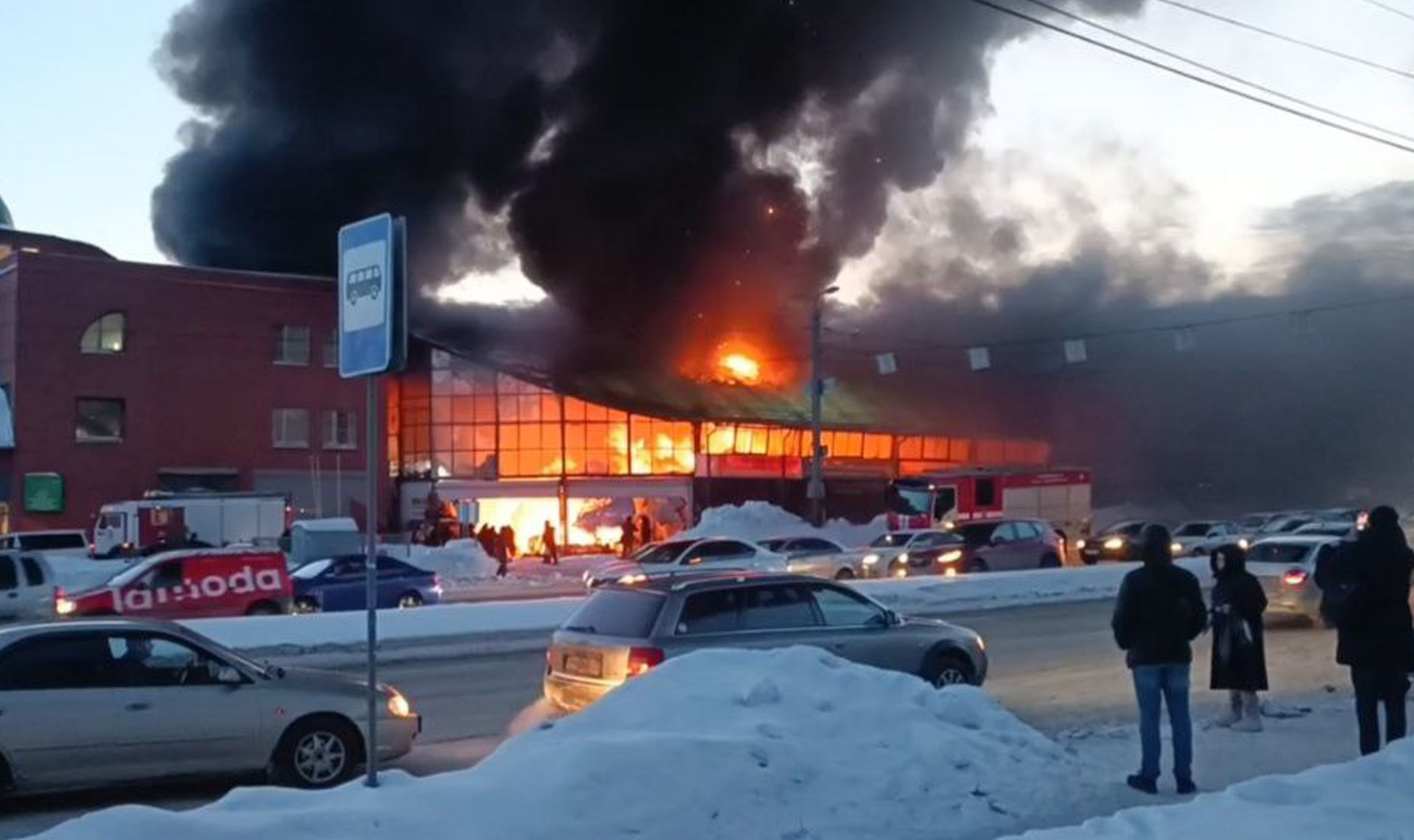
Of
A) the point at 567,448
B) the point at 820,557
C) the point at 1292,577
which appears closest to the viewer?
the point at 1292,577

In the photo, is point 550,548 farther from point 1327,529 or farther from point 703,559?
point 1327,529

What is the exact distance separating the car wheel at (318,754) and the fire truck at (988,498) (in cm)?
3812

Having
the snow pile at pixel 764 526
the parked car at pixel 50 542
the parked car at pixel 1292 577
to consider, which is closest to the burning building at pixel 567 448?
the snow pile at pixel 764 526

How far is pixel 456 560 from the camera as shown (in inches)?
1770

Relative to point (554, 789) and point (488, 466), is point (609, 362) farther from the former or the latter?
point (554, 789)

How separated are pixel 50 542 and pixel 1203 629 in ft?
129

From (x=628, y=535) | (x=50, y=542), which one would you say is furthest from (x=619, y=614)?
(x=628, y=535)

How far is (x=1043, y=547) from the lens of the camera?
3944 centimetres

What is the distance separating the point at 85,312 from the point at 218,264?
12.5 meters

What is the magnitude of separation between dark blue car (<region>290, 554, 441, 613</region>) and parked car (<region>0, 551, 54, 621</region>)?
5.11 m

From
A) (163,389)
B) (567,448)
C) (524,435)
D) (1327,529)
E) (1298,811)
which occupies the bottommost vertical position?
(1298,811)

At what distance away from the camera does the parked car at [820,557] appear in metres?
Answer: 35.6

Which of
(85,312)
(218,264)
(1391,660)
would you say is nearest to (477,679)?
(1391,660)

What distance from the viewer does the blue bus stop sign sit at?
7.11 m
